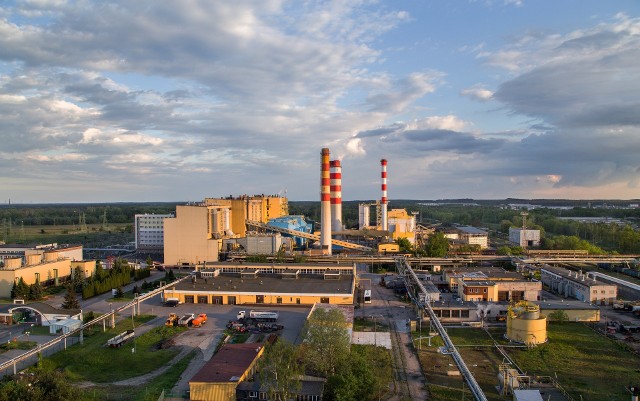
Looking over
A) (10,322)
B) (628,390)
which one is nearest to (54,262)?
(10,322)

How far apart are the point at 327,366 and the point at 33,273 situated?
19310mm

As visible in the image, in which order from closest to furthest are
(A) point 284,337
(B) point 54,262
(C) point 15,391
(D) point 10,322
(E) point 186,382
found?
1. (C) point 15,391
2. (E) point 186,382
3. (A) point 284,337
4. (D) point 10,322
5. (B) point 54,262

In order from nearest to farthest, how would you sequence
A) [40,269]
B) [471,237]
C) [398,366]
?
[398,366], [40,269], [471,237]

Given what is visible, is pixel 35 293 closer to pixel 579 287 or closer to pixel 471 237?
pixel 579 287

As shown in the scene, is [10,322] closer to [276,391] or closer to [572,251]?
[276,391]

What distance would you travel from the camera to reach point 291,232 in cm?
3981

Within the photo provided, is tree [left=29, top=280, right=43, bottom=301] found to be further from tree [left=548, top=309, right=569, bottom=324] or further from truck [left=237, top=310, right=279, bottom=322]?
tree [left=548, top=309, right=569, bottom=324]

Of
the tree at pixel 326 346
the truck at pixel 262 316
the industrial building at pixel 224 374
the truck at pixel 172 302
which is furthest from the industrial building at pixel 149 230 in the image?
the tree at pixel 326 346

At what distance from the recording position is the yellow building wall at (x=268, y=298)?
1981 centimetres

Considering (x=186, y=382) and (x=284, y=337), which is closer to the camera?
(x=186, y=382)

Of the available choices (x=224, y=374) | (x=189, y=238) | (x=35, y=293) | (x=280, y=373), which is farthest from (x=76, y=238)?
Answer: (x=280, y=373)

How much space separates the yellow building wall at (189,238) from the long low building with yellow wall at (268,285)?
20.6ft

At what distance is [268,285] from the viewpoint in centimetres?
2183

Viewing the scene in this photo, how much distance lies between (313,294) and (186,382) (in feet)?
28.7
